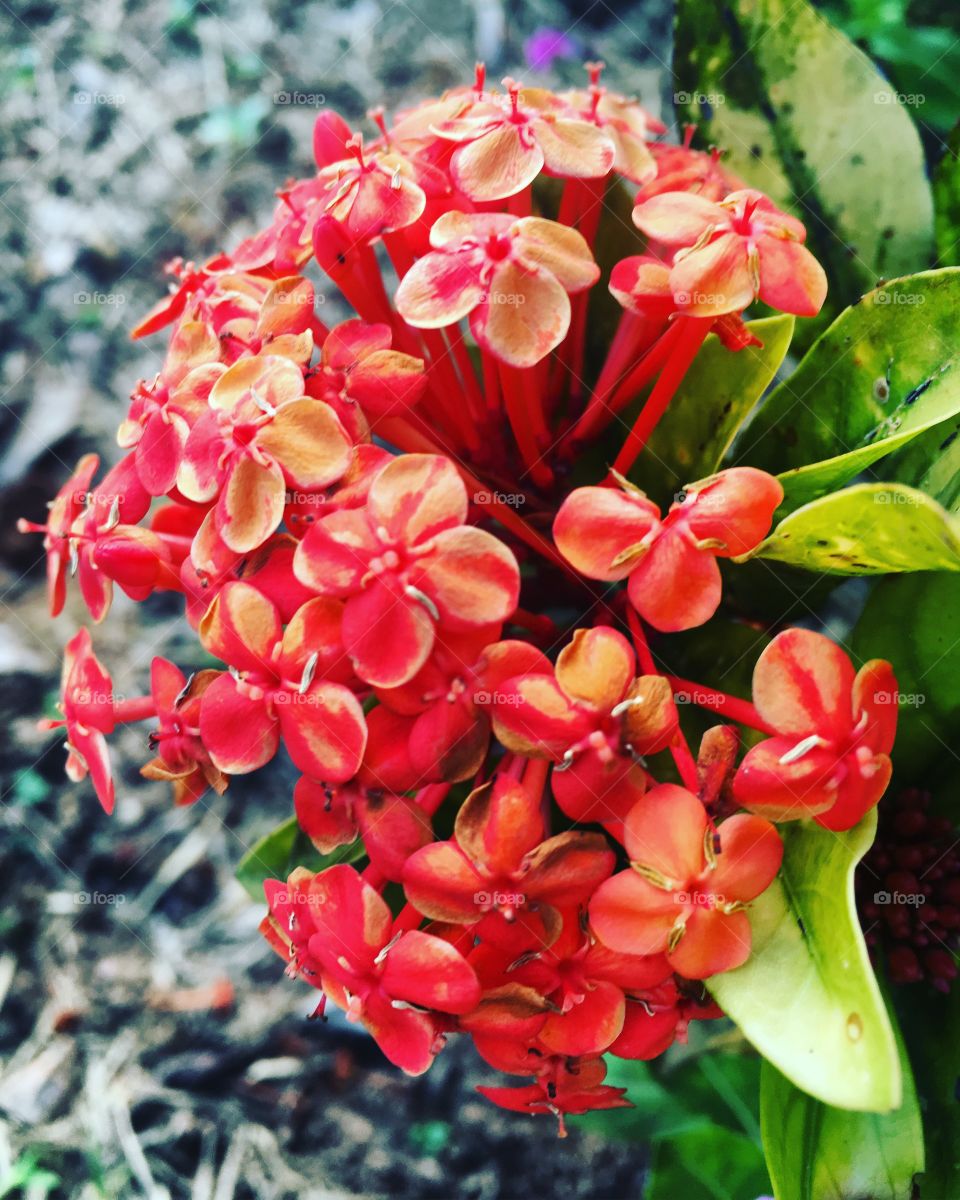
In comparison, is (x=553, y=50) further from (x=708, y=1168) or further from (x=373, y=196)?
(x=708, y=1168)

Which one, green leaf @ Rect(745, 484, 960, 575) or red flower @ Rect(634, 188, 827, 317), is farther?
red flower @ Rect(634, 188, 827, 317)

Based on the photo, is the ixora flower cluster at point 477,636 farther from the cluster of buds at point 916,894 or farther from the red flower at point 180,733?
the cluster of buds at point 916,894

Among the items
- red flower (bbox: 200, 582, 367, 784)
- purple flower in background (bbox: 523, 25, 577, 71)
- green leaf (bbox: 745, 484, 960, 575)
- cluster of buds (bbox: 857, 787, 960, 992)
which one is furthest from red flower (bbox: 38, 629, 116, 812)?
purple flower in background (bbox: 523, 25, 577, 71)

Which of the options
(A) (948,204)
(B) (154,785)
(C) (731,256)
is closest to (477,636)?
(C) (731,256)

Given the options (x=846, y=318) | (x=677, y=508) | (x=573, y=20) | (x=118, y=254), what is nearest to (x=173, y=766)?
(x=677, y=508)

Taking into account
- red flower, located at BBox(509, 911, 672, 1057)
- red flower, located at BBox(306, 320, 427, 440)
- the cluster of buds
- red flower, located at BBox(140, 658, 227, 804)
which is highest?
red flower, located at BBox(306, 320, 427, 440)

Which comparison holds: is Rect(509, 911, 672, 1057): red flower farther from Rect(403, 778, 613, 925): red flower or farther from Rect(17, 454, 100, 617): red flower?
Rect(17, 454, 100, 617): red flower
